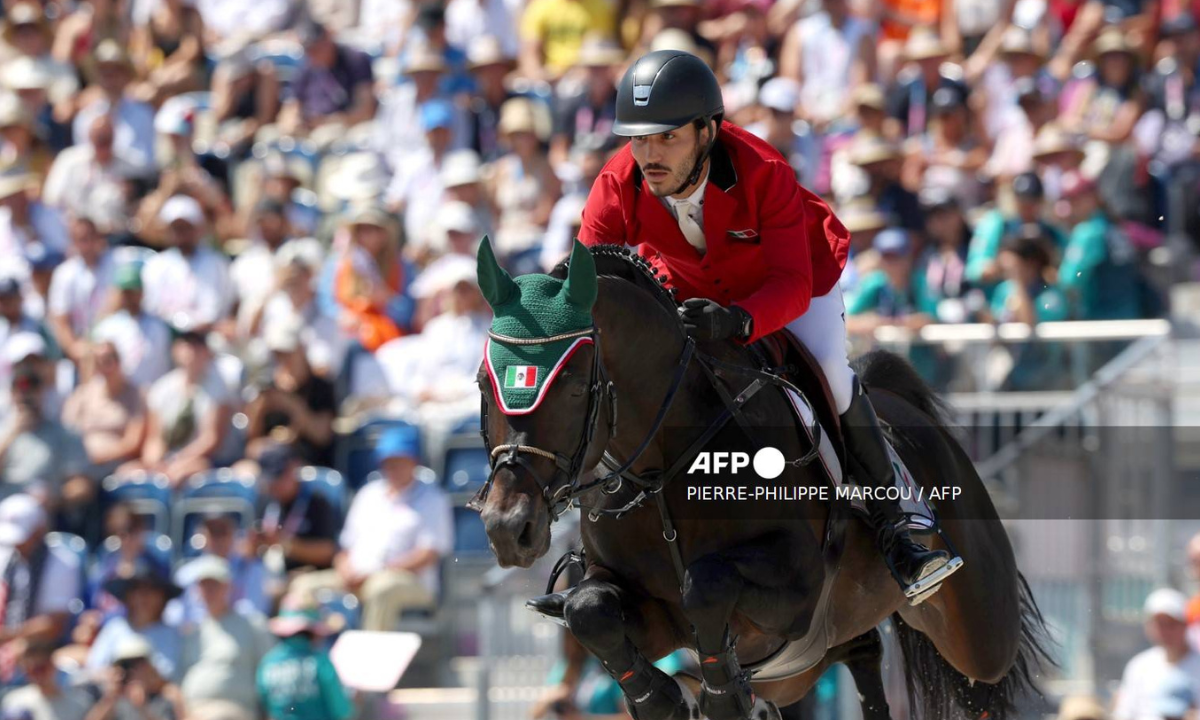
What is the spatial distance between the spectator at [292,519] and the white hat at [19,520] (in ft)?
4.51

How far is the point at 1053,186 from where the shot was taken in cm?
1146

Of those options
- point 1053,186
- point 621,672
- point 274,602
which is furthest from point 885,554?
point 1053,186

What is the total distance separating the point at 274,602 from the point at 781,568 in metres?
5.44

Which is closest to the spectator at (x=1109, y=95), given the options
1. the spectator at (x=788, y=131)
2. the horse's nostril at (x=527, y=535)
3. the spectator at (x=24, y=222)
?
the spectator at (x=788, y=131)

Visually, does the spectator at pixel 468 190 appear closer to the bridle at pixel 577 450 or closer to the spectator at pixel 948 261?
the spectator at pixel 948 261

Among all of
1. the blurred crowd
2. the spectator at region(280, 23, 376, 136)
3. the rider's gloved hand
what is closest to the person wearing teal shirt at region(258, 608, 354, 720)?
the blurred crowd

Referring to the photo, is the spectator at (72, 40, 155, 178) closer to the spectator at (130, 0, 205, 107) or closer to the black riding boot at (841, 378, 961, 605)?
the spectator at (130, 0, 205, 107)

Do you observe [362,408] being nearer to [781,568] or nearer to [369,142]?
[369,142]

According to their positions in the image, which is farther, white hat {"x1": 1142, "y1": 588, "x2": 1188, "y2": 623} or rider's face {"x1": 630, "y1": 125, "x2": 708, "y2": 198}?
white hat {"x1": 1142, "y1": 588, "x2": 1188, "y2": 623}

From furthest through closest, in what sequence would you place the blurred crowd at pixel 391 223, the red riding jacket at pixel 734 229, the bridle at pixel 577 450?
1. the blurred crowd at pixel 391 223
2. the red riding jacket at pixel 734 229
3. the bridle at pixel 577 450

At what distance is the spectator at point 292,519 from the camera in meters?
10.6

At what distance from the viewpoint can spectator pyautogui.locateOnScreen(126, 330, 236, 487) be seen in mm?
11344

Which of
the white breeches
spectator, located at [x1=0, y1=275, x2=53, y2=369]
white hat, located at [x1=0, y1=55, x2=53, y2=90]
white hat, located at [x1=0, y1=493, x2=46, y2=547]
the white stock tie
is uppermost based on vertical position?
white hat, located at [x1=0, y1=55, x2=53, y2=90]

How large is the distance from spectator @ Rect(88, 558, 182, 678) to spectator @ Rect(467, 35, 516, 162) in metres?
4.64
